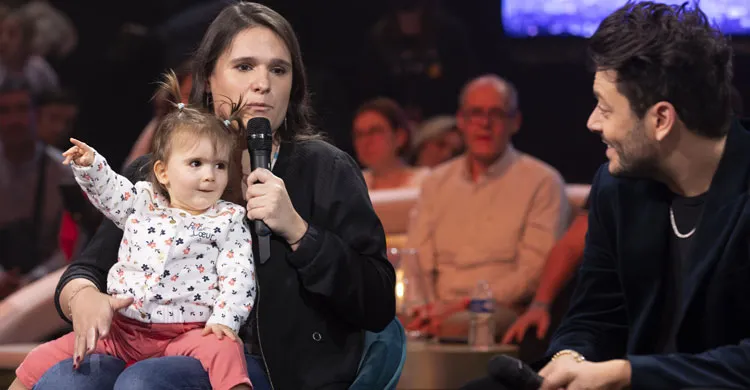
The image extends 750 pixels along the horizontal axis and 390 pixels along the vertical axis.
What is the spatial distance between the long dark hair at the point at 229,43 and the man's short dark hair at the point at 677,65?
68 cm

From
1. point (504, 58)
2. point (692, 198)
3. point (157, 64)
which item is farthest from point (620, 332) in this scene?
point (157, 64)

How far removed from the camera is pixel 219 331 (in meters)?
2.16

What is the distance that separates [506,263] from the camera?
191 inches

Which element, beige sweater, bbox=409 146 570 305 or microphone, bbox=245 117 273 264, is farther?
beige sweater, bbox=409 146 570 305

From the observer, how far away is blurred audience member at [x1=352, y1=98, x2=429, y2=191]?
5973 millimetres

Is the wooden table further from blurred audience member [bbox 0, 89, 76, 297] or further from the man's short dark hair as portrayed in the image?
blurred audience member [bbox 0, 89, 76, 297]

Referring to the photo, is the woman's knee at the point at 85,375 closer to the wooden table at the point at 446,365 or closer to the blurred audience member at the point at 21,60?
the wooden table at the point at 446,365

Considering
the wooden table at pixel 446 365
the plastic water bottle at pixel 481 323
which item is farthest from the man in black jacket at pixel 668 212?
the plastic water bottle at pixel 481 323

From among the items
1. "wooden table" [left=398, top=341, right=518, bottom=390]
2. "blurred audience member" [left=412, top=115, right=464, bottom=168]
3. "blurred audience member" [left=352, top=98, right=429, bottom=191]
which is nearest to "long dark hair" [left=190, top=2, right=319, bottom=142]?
"wooden table" [left=398, top=341, right=518, bottom=390]

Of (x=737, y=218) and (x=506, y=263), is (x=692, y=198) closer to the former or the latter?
(x=737, y=218)

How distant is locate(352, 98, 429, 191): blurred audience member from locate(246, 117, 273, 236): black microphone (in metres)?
3.68

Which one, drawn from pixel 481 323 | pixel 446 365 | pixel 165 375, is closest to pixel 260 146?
pixel 165 375

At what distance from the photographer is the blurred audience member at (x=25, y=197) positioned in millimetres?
5996

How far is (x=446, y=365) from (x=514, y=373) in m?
1.93
